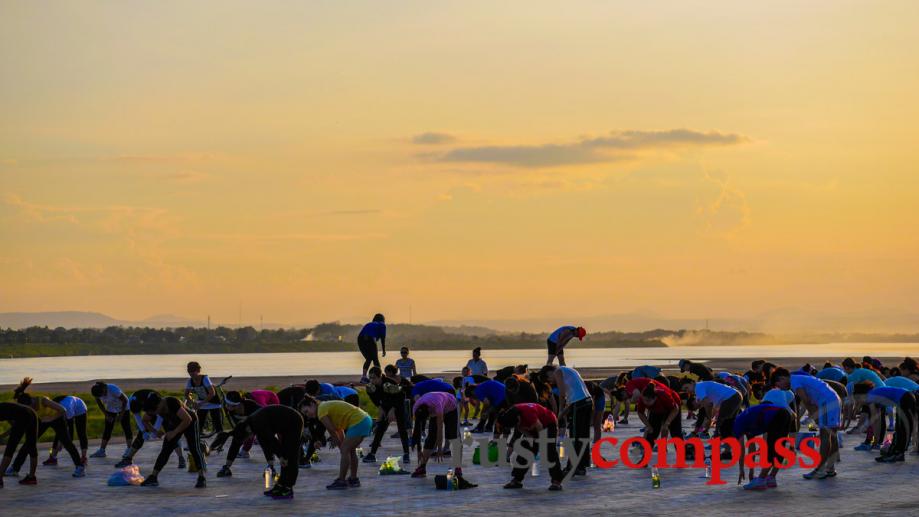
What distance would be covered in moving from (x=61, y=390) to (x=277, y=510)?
157 feet

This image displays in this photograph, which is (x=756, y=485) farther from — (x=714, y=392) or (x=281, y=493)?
(x=281, y=493)

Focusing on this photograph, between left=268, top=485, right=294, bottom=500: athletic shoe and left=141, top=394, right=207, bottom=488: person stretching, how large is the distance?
6.57 ft

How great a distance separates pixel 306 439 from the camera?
2495cm

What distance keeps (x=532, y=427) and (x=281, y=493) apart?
408 centimetres

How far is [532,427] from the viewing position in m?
20.0

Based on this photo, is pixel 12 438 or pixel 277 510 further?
pixel 12 438

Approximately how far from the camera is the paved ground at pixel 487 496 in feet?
59.0

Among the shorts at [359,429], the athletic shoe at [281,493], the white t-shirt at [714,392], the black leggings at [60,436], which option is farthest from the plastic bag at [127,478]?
the white t-shirt at [714,392]

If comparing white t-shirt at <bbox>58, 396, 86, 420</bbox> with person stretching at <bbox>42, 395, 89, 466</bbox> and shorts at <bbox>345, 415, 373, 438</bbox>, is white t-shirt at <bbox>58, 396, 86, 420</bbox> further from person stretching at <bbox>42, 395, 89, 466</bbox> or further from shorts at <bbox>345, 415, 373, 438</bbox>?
shorts at <bbox>345, 415, 373, 438</bbox>

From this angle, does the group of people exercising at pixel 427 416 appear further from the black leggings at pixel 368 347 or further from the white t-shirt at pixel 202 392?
the black leggings at pixel 368 347

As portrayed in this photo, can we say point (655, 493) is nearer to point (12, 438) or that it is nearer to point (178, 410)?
point (178, 410)

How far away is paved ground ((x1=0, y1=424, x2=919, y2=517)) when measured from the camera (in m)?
18.0

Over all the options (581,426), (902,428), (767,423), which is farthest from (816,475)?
(581,426)

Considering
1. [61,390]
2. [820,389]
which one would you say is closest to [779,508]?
[820,389]
